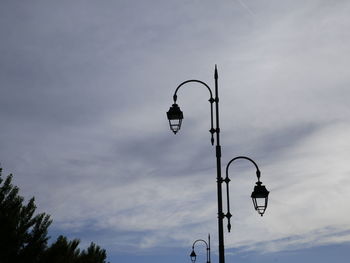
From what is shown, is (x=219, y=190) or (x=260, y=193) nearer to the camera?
(x=219, y=190)

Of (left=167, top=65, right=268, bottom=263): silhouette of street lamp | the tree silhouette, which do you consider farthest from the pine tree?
(left=167, top=65, right=268, bottom=263): silhouette of street lamp

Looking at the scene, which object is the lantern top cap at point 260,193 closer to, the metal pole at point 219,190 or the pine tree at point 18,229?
the metal pole at point 219,190

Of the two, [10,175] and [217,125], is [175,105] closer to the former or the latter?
[217,125]

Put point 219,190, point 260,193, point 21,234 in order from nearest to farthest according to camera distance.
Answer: point 219,190 → point 260,193 → point 21,234

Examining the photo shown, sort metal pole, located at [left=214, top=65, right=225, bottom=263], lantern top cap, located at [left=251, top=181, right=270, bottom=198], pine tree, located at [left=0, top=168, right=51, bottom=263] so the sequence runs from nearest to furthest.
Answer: metal pole, located at [left=214, top=65, right=225, bottom=263]
lantern top cap, located at [left=251, top=181, right=270, bottom=198]
pine tree, located at [left=0, top=168, right=51, bottom=263]

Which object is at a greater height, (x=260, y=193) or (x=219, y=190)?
(x=260, y=193)

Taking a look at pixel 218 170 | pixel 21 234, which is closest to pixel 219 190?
pixel 218 170

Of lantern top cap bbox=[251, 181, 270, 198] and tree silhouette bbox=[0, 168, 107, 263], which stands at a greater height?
tree silhouette bbox=[0, 168, 107, 263]

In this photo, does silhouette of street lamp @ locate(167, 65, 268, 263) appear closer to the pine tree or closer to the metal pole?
the metal pole

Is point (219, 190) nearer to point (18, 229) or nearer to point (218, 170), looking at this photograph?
point (218, 170)

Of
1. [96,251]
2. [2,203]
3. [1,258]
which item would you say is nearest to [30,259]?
[1,258]

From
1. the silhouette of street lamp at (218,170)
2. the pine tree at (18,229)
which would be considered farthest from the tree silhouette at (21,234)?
the silhouette of street lamp at (218,170)

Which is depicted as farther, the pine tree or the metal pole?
the pine tree

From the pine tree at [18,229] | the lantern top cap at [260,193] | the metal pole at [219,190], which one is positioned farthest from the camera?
the pine tree at [18,229]
